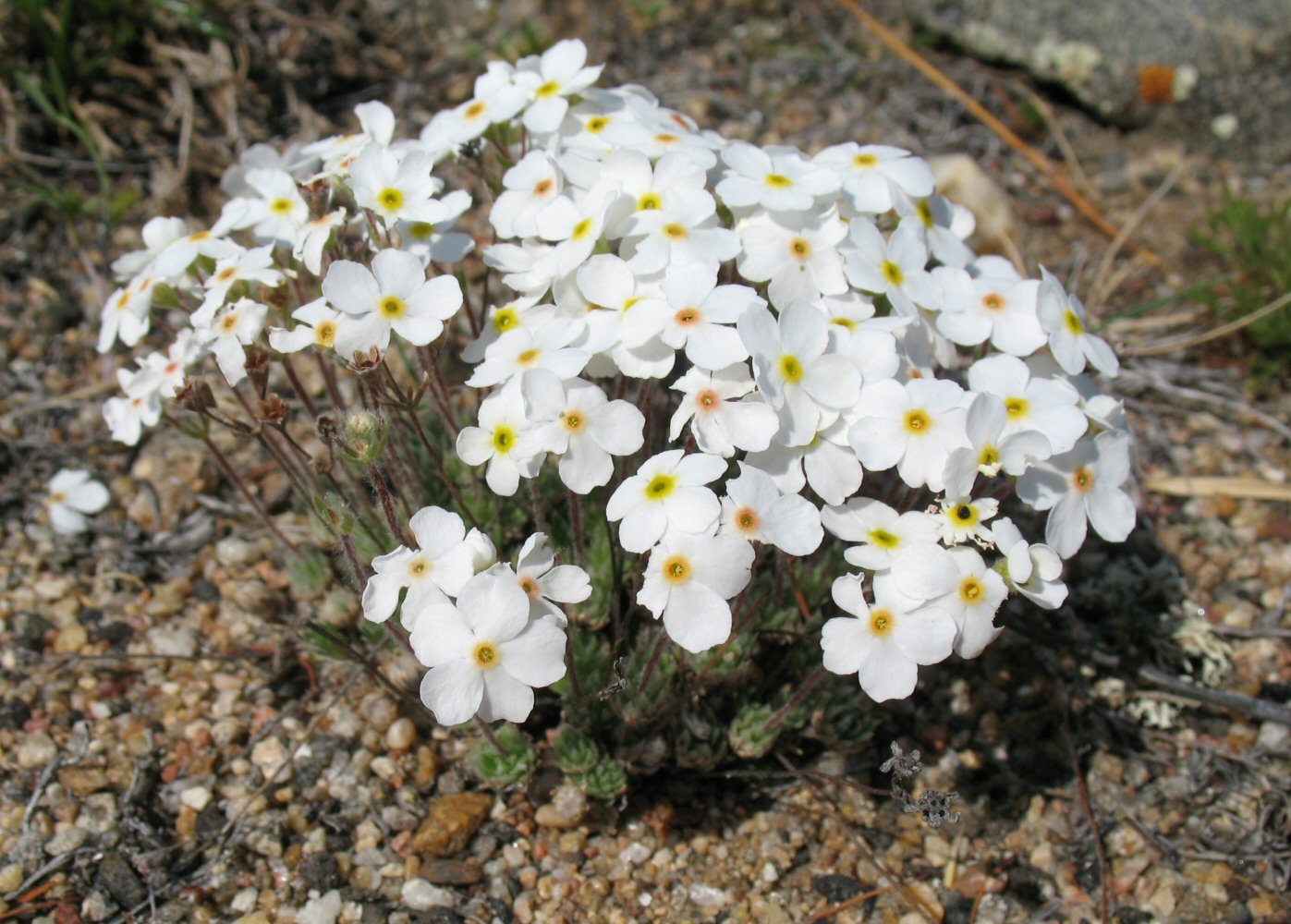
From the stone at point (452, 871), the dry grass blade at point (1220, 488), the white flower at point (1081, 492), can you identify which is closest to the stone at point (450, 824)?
the stone at point (452, 871)

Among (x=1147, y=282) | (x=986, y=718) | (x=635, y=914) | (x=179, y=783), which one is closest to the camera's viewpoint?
(x=635, y=914)

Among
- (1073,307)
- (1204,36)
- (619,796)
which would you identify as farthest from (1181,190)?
(619,796)

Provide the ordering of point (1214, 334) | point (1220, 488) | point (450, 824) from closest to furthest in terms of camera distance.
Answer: point (450, 824)
point (1220, 488)
point (1214, 334)

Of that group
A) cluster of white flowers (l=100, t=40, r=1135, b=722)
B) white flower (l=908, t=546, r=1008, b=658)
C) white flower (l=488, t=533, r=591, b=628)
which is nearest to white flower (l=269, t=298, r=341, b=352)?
cluster of white flowers (l=100, t=40, r=1135, b=722)

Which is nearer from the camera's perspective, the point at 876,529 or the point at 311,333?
the point at 876,529

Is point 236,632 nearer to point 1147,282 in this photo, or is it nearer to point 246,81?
point 246,81

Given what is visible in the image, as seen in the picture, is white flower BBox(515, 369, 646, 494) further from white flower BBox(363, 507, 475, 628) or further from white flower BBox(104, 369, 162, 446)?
white flower BBox(104, 369, 162, 446)

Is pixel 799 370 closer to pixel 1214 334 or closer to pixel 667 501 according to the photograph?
pixel 667 501

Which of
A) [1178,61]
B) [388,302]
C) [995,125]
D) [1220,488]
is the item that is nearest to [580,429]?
[388,302]
